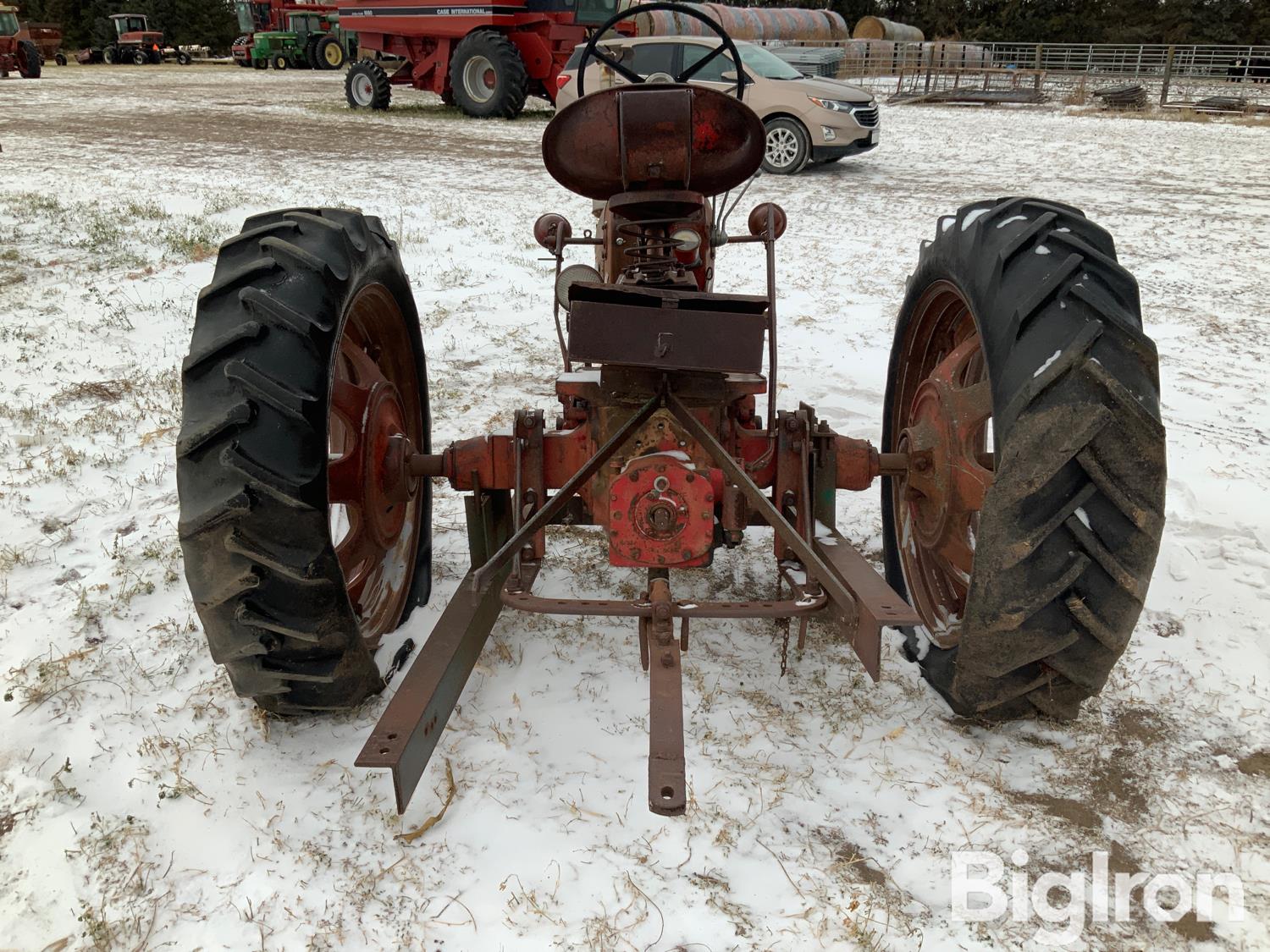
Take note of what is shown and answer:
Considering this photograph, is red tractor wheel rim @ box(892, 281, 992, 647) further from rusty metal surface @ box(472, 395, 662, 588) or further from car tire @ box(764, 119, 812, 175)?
car tire @ box(764, 119, 812, 175)

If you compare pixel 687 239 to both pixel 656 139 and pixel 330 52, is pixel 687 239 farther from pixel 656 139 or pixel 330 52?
pixel 330 52

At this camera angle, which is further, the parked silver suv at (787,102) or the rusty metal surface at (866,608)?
the parked silver suv at (787,102)

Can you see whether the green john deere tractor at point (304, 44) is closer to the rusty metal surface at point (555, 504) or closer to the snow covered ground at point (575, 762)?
the snow covered ground at point (575, 762)

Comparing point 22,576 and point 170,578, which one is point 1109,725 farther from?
point 22,576

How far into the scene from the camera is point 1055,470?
6.89ft

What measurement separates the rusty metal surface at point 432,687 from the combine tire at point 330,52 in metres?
33.8

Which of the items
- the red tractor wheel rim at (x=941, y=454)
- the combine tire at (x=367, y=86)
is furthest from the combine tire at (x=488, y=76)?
the red tractor wheel rim at (x=941, y=454)

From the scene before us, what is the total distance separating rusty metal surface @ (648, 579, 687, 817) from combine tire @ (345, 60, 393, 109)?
19.3m

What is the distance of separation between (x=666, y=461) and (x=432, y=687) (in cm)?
82

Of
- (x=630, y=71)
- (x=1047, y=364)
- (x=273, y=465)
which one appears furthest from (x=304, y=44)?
(x=1047, y=364)

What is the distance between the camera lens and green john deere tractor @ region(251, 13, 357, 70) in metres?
31.9

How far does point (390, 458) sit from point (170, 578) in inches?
47.2

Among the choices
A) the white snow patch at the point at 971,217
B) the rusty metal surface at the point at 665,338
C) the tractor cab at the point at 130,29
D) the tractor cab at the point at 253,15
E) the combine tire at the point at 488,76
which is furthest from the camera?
the tractor cab at the point at 130,29

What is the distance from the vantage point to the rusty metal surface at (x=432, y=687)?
1.91 meters
